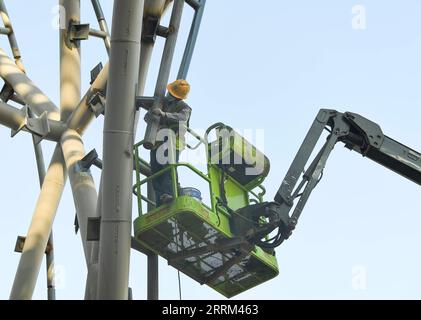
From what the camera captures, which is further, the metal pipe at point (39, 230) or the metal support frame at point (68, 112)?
the metal pipe at point (39, 230)

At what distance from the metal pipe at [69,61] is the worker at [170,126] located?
3768 mm

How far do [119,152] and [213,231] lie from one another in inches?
93.2

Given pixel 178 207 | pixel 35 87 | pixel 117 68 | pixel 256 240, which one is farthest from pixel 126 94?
pixel 35 87

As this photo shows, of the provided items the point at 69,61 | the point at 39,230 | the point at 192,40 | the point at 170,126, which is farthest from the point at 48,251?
the point at 192,40

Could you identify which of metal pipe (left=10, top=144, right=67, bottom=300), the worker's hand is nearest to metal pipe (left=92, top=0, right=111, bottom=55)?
metal pipe (left=10, top=144, right=67, bottom=300)

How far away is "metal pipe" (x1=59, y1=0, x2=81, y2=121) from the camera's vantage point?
2188 centimetres

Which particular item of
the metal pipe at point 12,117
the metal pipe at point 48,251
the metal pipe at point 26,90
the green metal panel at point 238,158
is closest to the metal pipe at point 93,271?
the green metal panel at point 238,158

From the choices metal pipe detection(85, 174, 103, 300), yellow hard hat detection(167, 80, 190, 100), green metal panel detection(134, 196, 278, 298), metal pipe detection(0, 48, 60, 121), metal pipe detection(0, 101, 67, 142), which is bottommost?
metal pipe detection(85, 174, 103, 300)

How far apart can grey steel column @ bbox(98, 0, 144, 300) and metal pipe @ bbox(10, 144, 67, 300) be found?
352cm

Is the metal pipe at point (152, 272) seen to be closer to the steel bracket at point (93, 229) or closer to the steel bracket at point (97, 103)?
the steel bracket at point (93, 229)

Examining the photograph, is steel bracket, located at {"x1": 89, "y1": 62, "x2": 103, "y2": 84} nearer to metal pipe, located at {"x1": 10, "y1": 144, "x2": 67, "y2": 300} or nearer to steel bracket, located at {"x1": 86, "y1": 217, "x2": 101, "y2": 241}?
metal pipe, located at {"x1": 10, "y1": 144, "x2": 67, "y2": 300}

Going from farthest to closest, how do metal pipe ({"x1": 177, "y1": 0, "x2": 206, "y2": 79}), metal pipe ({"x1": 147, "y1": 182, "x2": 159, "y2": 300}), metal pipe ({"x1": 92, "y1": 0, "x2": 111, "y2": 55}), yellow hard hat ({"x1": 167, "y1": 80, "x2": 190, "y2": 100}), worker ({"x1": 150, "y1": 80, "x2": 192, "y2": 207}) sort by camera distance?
1. metal pipe ({"x1": 92, "y1": 0, "x2": 111, "y2": 55})
2. metal pipe ({"x1": 177, "y1": 0, "x2": 206, "y2": 79})
3. metal pipe ({"x1": 147, "y1": 182, "x2": 159, "y2": 300})
4. yellow hard hat ({"x1": 167, "y1": 80, "x2": 190, "y2": 100})
5. worker ({"x1": 150, "y1": 80, "x2": 192, "y2": 207})

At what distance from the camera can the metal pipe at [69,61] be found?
71.8 ft
